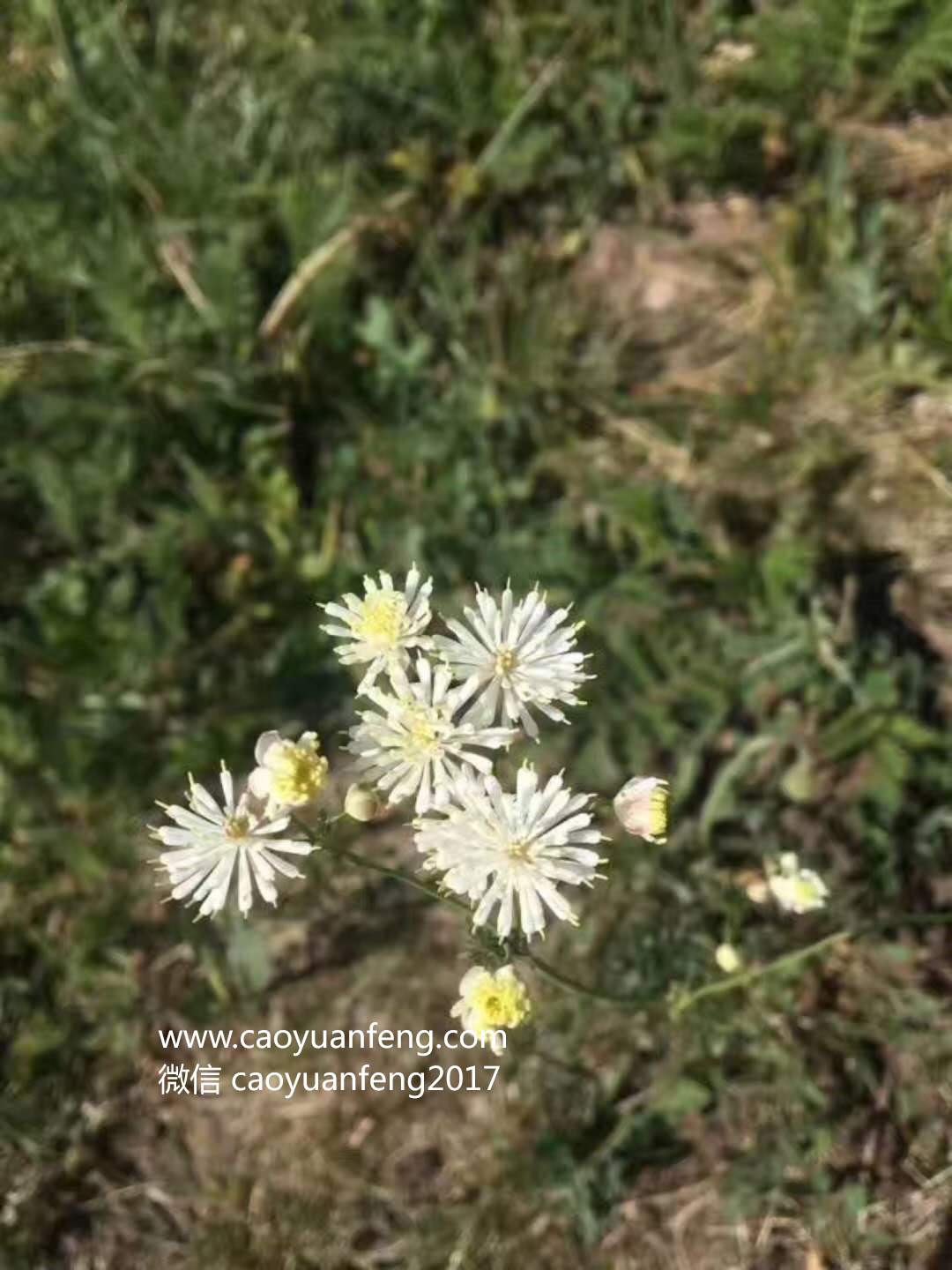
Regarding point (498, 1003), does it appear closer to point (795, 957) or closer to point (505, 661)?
point (505, 661)

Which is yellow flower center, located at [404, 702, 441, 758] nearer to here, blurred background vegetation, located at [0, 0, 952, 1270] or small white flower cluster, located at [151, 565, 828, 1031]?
small white flower cluster, located at [151, 565, 828, 1031]

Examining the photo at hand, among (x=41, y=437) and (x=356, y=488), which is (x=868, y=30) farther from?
(x=41, y=437)

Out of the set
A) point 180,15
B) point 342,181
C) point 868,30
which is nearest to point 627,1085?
point 342,181

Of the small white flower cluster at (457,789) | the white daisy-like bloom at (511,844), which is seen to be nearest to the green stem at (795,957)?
the small white flower cluster at (457,789)

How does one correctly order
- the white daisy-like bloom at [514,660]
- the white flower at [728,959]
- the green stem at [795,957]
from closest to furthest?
the white daisy-like bloom at [514,660] → the green stem at [795,957] → the white flower at [728,959]

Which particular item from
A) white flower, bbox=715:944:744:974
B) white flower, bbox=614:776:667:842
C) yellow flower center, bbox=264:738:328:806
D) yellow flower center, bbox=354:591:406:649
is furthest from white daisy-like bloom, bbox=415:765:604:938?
white flower, bbox=715:944:744:974

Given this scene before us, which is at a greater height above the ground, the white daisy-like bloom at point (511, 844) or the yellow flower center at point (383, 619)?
the yellow flower center at point (383, 619)

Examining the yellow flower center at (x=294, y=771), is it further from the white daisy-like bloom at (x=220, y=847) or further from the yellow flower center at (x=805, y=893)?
the yellow flower center at (x=805, y=893)
